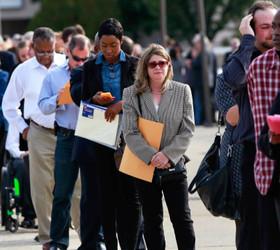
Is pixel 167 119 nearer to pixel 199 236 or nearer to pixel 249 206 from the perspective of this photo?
pixel 249 206

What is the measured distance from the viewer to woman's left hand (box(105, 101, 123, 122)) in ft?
28.3

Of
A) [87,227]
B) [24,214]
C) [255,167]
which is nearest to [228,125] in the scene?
[255,167]

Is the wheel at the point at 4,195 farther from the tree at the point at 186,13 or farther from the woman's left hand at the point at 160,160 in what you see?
the tree at the point at 186,13

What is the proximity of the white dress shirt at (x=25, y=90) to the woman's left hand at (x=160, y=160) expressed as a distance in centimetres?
242

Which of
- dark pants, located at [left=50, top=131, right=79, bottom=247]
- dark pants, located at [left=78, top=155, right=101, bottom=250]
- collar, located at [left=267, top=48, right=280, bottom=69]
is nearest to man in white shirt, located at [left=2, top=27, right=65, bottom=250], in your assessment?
dark pants, located at [left=50, top=131, right=79, bottom=247]

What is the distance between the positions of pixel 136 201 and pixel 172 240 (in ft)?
5.38

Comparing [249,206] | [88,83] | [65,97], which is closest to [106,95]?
[88,83]

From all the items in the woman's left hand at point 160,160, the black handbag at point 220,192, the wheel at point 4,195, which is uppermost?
the woman's left hand at point 160,160

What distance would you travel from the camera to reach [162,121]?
8.12m

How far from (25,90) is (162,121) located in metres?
2.62

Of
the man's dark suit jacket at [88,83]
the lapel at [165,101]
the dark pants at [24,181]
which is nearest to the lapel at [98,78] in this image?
the man's dark suit jacket at [88,83]

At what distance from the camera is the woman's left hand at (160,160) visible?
803cm

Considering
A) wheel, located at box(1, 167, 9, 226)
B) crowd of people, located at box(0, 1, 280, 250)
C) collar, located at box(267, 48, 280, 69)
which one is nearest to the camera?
collar, located at box(267, 48, 280, 69)

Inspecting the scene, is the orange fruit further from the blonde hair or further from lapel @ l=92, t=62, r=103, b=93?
the blonde hair
